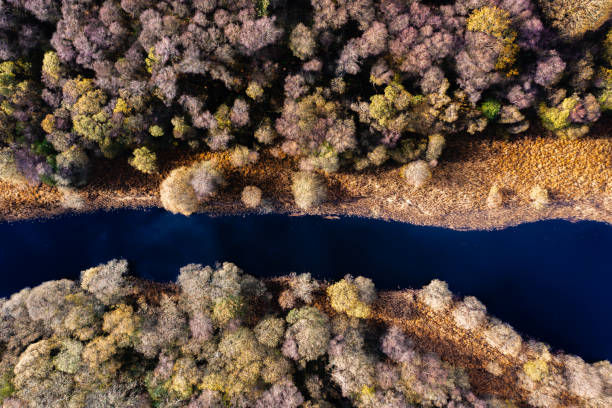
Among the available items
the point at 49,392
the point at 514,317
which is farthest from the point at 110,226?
the point at 514,317

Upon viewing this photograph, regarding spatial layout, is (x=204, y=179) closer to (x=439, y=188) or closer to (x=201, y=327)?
(x=201, y=327)

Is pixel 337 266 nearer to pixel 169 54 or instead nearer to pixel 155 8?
pixel 169 54

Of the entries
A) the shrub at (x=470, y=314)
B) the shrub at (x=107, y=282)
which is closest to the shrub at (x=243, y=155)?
the shrub at (x=107, y=282)

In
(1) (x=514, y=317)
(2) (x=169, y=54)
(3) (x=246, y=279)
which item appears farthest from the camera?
(1) (x=514, y=317)

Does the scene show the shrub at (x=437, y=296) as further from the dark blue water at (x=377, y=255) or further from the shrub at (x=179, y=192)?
the shrub at (x=179, y=192)

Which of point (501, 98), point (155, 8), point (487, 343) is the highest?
point (155, 8)

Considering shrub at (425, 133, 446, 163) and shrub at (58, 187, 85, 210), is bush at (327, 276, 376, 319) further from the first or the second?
shrub at (58, 187, 85, 210)

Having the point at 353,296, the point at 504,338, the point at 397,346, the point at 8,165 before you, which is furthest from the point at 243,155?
the point at 504,338
